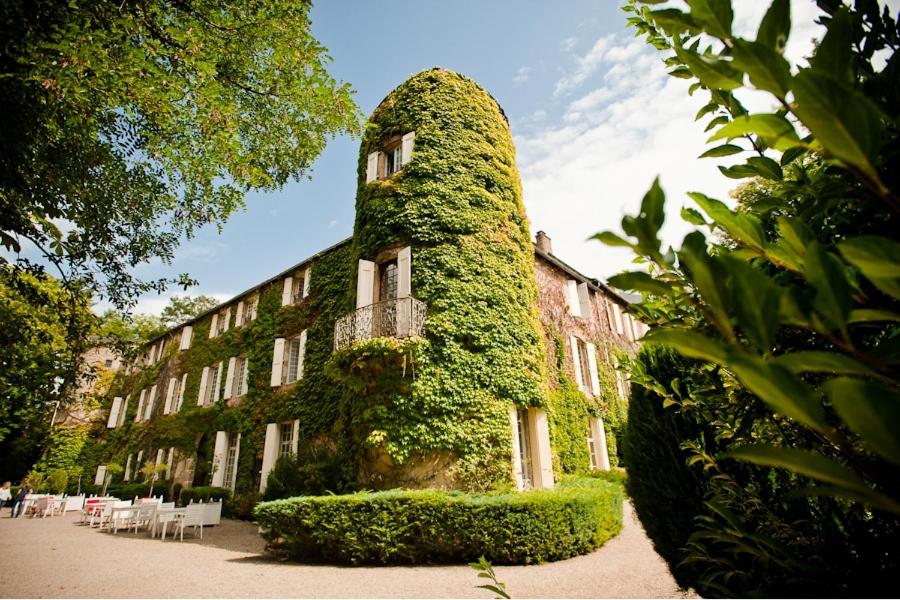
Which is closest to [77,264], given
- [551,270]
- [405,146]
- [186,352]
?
[405,146]

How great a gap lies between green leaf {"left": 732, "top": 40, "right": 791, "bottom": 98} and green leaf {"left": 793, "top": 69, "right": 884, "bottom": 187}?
0.07 metres

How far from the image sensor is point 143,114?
6.52 metres

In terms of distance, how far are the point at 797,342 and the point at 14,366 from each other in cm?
1327

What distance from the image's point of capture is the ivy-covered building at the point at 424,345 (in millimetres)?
9820

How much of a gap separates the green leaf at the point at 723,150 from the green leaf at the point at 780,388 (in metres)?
0.78

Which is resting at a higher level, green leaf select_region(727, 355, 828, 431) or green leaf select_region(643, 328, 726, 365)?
green leaf select_region(643, 328, 726, 365)

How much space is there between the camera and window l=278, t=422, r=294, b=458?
50.8 feet

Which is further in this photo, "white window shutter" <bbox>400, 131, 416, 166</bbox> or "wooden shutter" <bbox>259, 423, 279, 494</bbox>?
"wooden shutter" <bbox>259, 423, 279, 494</bbox>

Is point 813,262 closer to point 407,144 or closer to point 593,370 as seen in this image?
point 407,144

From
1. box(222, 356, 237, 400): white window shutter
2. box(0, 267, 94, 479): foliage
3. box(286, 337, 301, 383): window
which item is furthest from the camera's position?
box(222, 356, 237, 400): white window shutter

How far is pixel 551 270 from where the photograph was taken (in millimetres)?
15938

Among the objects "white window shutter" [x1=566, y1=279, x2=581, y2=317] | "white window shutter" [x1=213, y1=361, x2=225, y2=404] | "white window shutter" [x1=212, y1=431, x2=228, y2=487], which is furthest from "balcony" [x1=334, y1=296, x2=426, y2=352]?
"white window shutter" [x1=213, y1=361, x2=225, y2=404]

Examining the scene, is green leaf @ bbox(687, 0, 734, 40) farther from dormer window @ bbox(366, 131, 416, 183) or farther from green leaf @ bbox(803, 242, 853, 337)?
dormer window @ bbox(366, 131, 416, 183)

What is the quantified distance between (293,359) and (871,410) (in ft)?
59.4
